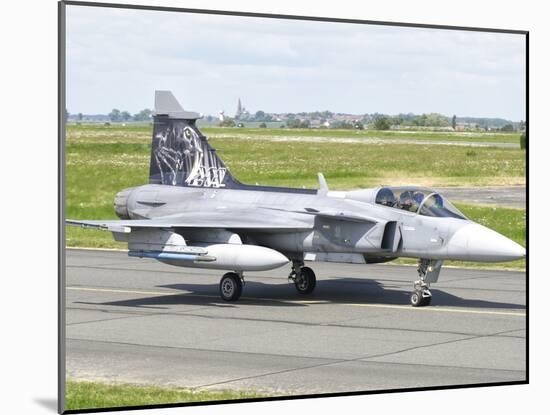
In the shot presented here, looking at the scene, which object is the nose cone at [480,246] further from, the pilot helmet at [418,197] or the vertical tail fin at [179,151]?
the vertical tail fin at [179,151]

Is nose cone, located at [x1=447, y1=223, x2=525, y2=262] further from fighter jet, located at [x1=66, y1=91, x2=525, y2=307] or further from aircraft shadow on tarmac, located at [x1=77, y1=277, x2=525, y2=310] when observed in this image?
aircraft shadow on tarmac, located at [x1=77, y1=277, x2=525, y2=310]

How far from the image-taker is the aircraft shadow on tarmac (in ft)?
74.9

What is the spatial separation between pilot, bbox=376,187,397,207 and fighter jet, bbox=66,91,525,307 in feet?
0.06

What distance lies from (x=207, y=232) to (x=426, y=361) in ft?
21.4

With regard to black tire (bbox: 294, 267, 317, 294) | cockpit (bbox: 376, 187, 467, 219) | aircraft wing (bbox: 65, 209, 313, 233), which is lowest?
black tire (bbox: 294, 267, 317, 294)

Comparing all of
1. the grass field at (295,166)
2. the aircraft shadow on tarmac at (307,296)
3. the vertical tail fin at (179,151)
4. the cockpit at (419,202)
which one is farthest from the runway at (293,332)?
the grass field at (295,166)

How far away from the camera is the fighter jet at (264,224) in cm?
2133

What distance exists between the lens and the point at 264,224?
897 inches

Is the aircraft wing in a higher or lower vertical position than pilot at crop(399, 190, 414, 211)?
lower

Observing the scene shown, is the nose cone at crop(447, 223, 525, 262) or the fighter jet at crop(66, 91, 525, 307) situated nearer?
the nose cone at crop(447, 223, 525, 262)

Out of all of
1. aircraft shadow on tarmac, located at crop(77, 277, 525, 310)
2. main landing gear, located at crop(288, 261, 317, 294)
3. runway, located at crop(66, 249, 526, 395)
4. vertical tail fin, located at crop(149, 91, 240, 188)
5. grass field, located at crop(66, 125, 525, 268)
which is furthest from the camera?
grass field, located at crop(66, 125, 525, 268)

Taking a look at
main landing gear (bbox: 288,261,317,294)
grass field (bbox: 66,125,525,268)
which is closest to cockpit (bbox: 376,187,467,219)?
main landing gear (bbox: 288,261,317,294)

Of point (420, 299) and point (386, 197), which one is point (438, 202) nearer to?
point (386, 197)

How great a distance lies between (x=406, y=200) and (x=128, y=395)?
8080 millimetres
